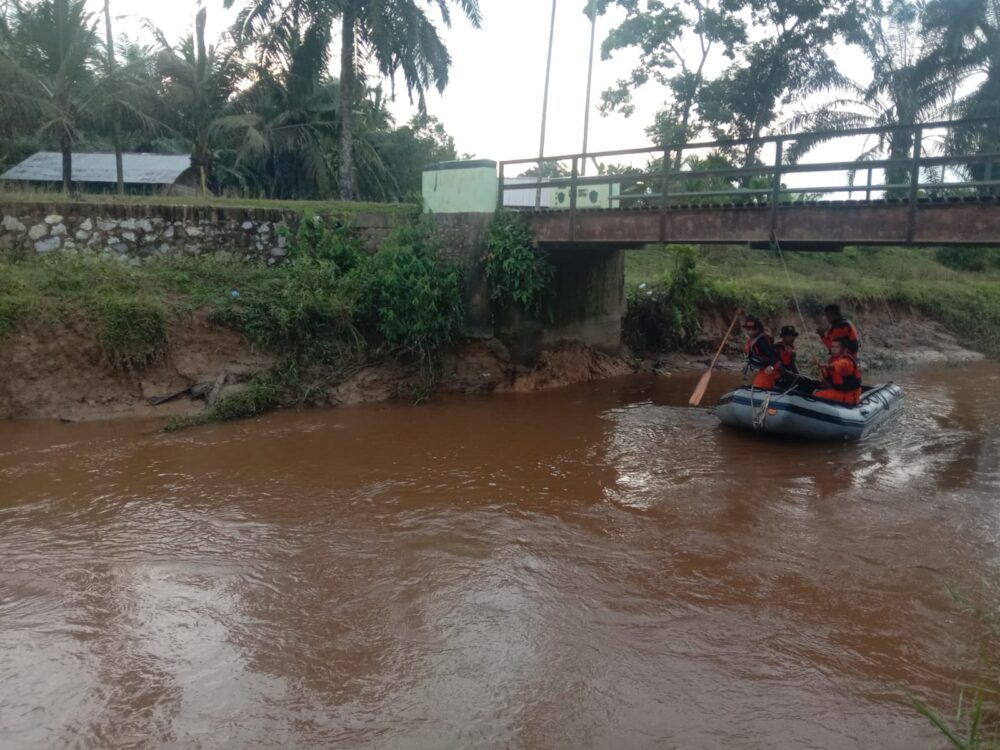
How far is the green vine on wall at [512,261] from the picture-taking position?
13.7 m

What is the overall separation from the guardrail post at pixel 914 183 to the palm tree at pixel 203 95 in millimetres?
16373

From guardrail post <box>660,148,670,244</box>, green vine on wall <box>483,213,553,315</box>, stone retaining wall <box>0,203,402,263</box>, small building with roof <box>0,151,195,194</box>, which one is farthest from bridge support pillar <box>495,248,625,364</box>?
small building with roof <box>0,151,195,194</box>

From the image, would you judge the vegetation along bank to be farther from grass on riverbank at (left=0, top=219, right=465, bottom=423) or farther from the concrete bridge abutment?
the concrete bridge abutment

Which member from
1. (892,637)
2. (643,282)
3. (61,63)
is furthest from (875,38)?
(892,637)

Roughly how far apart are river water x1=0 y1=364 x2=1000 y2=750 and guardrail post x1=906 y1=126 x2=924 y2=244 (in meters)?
2.99

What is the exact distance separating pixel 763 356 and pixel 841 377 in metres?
1.10

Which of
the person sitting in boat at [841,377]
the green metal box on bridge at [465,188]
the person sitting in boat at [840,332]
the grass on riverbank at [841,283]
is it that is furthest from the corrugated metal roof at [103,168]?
the person sitting in boat at [841,377]

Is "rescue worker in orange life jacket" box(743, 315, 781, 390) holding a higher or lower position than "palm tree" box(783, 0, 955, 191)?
lower

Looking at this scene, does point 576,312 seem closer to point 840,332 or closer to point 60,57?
point 840,332

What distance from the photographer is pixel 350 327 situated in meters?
12.9

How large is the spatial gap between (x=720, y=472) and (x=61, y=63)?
51.0 feet

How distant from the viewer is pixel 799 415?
11.0m

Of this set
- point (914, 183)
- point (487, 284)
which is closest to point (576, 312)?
point (487, 284)

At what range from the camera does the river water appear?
4.75 meters
